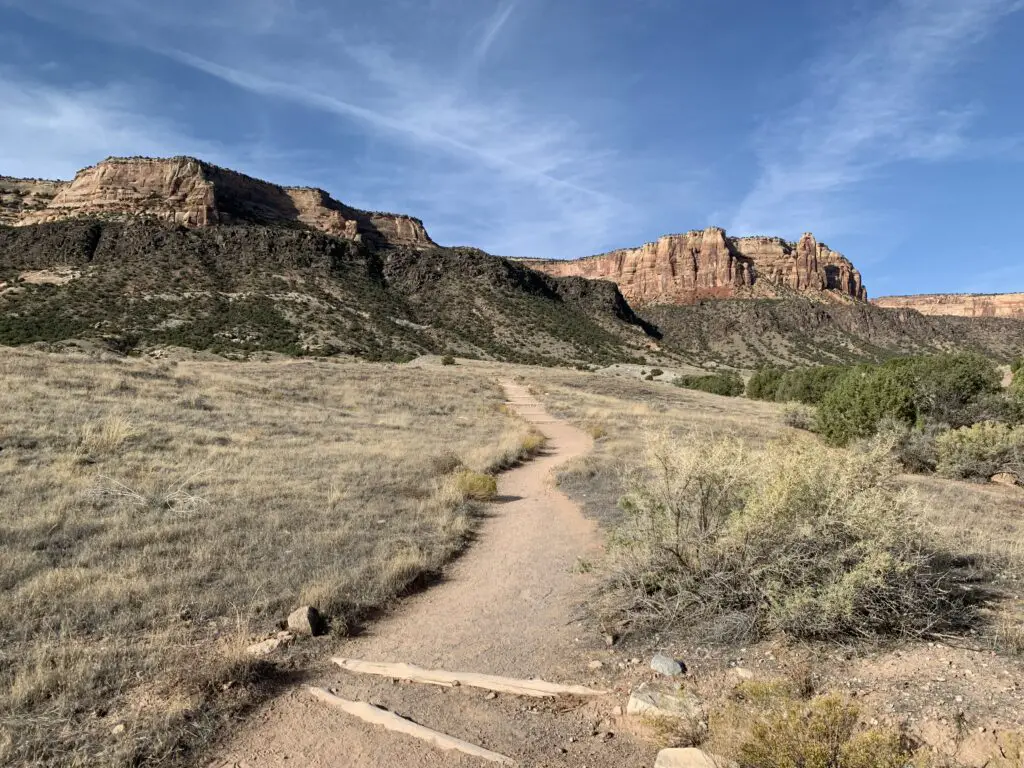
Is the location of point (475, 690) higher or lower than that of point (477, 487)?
lower

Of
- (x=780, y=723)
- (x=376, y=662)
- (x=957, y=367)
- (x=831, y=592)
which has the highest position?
(x=957, y=367)

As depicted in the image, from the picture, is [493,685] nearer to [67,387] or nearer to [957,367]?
[67,387]

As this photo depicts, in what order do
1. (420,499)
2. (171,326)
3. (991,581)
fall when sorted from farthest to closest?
(171,326) → (420,499) → (991,581)

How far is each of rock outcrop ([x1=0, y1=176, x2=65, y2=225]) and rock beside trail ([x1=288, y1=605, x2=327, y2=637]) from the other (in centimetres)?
9510

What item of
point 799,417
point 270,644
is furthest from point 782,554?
point 799,417

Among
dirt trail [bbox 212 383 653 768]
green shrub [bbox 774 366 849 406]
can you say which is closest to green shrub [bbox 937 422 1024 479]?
dirt trail [bbox 212 383 653 768]

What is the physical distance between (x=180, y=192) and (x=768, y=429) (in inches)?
3581

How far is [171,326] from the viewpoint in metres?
50.8

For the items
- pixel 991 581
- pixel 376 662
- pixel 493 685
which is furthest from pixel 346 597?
pixel 991 581

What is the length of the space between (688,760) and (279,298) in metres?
63.9

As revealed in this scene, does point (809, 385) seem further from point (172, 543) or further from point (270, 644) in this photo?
point (270, 644)

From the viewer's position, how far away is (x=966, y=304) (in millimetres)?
161750

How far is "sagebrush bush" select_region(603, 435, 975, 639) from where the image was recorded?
4219mm

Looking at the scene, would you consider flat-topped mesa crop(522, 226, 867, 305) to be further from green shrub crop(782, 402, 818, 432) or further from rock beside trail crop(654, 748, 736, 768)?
rock beside trail crop(654, 748, 736, 768)
